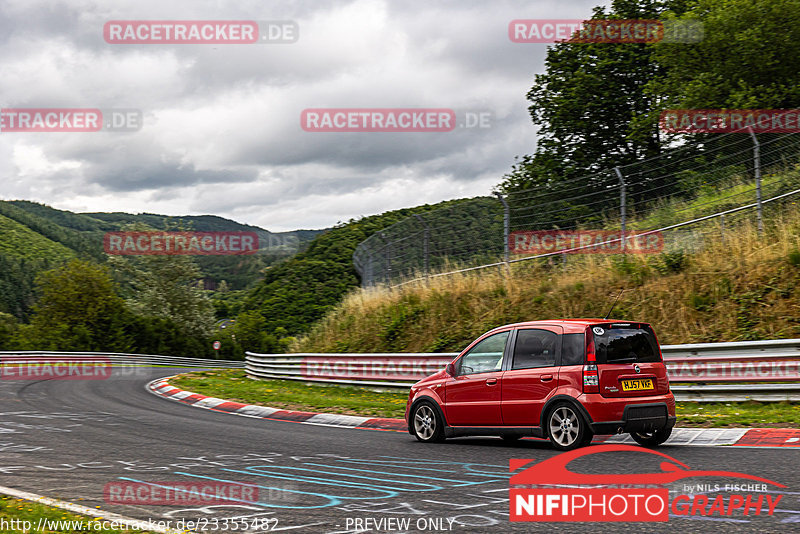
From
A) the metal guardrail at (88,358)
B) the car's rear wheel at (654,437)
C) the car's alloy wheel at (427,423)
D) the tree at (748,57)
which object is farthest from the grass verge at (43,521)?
the metal guardrail at (88,358)

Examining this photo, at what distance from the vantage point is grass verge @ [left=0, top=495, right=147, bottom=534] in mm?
5223

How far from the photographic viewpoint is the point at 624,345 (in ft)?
29.8

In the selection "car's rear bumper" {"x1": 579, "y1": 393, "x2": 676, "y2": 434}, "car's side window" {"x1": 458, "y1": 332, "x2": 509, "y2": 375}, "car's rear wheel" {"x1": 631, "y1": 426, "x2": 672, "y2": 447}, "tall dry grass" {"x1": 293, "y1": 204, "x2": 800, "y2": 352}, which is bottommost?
"car's rear wheel" {"x1": 631, "y1": 426, "x2": 672, "y2": 447}

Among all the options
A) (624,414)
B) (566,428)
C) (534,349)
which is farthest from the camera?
(534,349)

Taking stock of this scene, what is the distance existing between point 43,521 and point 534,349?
19.8 ft

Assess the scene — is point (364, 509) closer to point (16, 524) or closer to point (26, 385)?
point (16, 524)

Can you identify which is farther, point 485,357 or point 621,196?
point 621,196

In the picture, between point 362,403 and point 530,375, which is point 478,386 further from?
point 362,403

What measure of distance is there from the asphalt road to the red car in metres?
0.34

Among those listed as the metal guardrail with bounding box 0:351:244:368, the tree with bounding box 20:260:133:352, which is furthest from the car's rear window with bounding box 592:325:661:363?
the tree with bounding box 20:260:133:352

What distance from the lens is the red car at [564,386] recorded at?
8.69m

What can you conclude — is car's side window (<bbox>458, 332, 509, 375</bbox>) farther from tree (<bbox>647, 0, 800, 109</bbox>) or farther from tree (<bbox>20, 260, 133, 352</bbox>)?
tree (<bbox>20, 260, 133, 352</bbox>)

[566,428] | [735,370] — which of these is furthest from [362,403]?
[566,428]

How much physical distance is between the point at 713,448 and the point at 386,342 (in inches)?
556
